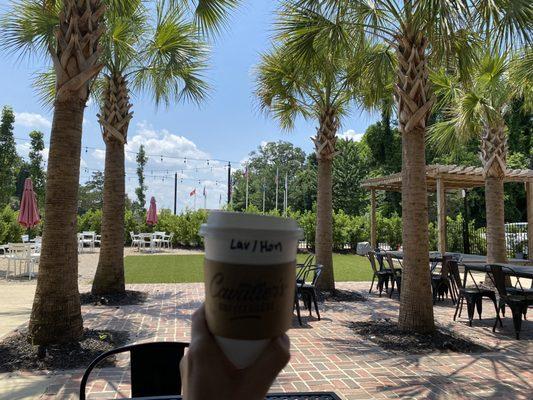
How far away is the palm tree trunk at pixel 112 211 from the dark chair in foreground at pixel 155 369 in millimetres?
6165

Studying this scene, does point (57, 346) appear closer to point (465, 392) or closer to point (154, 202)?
point (465, 392)

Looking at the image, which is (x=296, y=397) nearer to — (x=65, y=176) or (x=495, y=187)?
(x=65, y=176)

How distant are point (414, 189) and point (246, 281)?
5.12m

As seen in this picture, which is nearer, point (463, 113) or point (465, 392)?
point (465, 392)

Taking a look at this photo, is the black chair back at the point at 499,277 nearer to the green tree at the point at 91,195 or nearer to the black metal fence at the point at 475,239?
the black metal fence at the point at 475,239

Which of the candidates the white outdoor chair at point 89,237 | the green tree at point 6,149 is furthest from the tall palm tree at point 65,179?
the green tree at point 6,149

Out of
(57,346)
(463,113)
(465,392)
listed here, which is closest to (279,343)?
(465,392)

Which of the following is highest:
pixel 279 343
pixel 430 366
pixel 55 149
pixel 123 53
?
pixel 123 53

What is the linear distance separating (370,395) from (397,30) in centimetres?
463

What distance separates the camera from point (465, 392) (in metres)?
3.63

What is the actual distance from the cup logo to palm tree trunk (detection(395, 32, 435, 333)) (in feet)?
16.4

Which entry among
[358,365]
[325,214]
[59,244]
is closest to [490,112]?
[325,214]

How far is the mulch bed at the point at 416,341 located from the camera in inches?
197

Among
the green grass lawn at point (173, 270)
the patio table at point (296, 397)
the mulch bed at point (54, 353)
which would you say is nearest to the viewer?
the patio table at point (296, 397)
